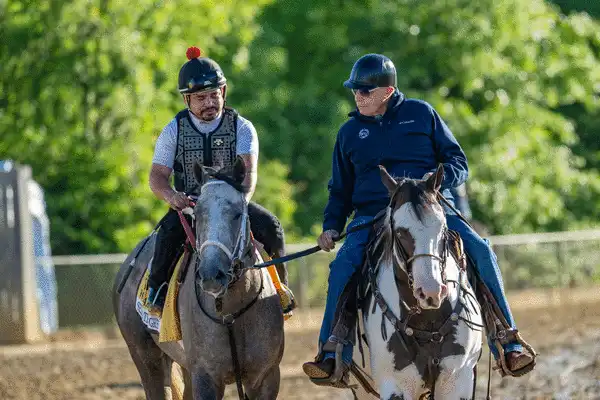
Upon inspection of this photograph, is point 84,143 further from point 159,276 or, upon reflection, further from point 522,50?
point 159,276

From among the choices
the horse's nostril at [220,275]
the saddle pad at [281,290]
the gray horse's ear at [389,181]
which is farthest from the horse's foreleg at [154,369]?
the gray horse's ear at [389,181]

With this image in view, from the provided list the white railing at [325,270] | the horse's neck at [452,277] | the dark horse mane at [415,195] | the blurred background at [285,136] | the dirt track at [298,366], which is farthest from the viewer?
the white railing at [325,270]

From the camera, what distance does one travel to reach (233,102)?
28.8m

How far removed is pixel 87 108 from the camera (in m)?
23.9

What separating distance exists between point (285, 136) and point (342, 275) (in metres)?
21.7

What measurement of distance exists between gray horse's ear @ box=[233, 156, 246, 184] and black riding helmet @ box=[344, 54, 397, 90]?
2.64ft

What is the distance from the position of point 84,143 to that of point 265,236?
15.6 metres

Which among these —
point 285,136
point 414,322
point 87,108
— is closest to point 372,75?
point 414,322

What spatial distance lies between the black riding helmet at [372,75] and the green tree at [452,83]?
20683mm

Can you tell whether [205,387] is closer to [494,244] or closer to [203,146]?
[203,146]

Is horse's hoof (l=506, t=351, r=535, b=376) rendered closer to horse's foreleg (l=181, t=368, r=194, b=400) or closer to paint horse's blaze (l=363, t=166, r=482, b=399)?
paint horse's blaze (l=363, t=166, r=482, b=399)

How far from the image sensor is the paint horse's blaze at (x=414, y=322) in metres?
7.13

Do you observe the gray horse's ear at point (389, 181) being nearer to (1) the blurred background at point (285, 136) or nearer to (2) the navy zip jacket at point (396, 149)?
(2) the navy zip jacket at point (396, 149)

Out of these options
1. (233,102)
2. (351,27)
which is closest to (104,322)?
(233,102)
